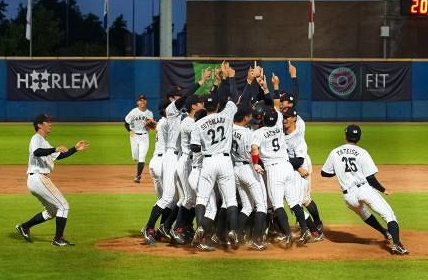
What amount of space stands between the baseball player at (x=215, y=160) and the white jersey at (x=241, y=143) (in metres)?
0.18

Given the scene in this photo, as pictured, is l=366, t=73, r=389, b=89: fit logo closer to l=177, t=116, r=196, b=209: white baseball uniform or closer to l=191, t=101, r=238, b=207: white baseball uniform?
l=177, t=116, r=196, b=209: white baseball uniform

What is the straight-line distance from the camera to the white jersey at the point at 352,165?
31.8 feet

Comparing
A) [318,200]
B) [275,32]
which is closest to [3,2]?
[275,32]

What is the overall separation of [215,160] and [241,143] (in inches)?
14.0

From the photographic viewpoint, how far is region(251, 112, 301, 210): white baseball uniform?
32.1 ft

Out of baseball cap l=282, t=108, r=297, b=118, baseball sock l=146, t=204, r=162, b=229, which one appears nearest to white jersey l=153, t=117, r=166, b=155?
baseball sock l=146, t=204, r=162, b=229

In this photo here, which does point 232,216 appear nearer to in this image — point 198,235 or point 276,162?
point 198,235

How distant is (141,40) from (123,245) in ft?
130

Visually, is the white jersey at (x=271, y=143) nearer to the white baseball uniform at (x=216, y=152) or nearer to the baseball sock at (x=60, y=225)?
the white baseball uniform at (x=216, y=152)

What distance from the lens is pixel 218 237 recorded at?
10.3 meters

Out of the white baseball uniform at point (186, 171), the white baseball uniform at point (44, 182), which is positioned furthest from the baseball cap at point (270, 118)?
the white baseball uniform at point (44, 182)

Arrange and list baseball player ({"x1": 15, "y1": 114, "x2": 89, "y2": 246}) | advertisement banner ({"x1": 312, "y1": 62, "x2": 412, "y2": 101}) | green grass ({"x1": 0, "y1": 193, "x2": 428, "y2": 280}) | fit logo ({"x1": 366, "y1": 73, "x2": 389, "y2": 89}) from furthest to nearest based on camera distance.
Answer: fit logo ({"x1": 366, "y1": 73, "x2": 389, "y2": 89})
advertisement banner ({"x1": 312, "y1": 62, "x2": 412, "y2": 101})
baseball player ({"x1": 15, "y1": 114, "x2": 89, "y2": 246})
green grass ({"x1": 0, "y1": 193, "x2": 428, "y2": 280})

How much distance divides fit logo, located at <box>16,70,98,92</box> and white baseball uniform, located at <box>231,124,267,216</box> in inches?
952

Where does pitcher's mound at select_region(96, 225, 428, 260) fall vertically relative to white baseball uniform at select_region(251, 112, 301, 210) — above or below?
below
